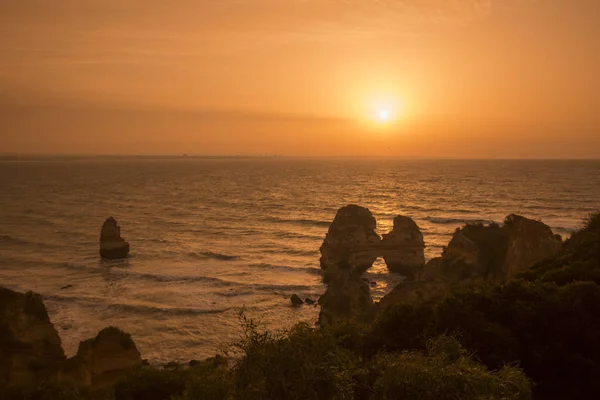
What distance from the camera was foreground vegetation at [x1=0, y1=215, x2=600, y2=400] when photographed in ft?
38.3

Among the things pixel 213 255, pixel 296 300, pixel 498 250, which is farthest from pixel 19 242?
pixel 498 250

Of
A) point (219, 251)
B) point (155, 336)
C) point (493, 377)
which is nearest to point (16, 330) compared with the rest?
point (155, 336)

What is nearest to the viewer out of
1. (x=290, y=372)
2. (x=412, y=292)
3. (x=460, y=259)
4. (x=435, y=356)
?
(x=290, y=372)

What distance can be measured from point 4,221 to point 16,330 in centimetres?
8149

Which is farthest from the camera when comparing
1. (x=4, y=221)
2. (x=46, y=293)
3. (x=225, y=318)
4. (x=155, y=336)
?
(x=4, y=221)

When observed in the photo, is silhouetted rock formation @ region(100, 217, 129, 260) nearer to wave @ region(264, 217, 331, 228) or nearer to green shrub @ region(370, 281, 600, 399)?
wave @ region(264, 217, 331, 228)

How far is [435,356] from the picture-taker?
13.5 meters

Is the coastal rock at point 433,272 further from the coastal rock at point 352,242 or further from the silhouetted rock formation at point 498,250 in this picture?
the coastal rock at point 352,242

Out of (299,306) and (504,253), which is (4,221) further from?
(504,253)

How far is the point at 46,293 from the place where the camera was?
4734 cm

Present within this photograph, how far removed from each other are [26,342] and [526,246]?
33.3m

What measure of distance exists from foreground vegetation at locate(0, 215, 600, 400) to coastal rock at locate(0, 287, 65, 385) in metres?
3.43

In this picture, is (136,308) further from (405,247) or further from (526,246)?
(526,246)

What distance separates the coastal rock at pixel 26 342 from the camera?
21.6 m
